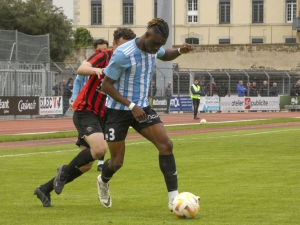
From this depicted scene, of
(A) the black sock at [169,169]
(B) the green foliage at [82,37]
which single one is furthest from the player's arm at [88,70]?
(B) the green foliage at [82,37]

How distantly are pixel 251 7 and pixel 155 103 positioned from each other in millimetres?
41300

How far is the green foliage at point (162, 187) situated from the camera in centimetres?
931

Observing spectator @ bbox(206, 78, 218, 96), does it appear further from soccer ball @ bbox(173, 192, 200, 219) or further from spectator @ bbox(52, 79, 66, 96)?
soccer ball @ bbox(173, 192, 200, 219)

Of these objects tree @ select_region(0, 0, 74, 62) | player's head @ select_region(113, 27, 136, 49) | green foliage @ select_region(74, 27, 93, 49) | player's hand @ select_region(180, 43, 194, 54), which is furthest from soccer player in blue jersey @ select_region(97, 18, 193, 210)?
green foliage @ select_region(74, 27, 93, 49)

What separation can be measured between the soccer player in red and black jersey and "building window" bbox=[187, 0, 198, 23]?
7606cm

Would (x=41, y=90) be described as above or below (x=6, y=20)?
below

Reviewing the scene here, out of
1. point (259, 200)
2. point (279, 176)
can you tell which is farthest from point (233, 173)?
point (259, 200)

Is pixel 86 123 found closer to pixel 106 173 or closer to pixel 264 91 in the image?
pixel 106 173

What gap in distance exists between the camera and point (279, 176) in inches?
535

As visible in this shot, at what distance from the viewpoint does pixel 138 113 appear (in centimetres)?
936

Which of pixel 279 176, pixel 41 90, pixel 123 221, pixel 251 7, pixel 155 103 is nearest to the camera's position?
pixel 123 221

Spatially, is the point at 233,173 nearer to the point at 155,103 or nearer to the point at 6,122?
the point at 6,122

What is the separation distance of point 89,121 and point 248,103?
40.1m

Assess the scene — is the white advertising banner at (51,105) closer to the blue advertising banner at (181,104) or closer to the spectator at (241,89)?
the blue advertising banner at (181,104)
